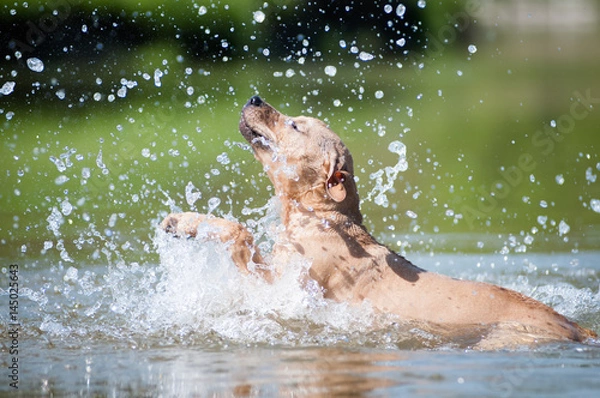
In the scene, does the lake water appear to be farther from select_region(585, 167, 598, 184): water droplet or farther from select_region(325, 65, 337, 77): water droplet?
select_region(585, 167, 598, 184): water droplet

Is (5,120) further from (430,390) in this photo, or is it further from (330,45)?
(430,390)

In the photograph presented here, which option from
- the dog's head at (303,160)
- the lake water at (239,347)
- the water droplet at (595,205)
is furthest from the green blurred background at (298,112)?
the lake water at (239,347)

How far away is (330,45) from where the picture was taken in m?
31.1

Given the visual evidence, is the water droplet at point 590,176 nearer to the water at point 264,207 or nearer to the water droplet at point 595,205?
the water at point 264,207

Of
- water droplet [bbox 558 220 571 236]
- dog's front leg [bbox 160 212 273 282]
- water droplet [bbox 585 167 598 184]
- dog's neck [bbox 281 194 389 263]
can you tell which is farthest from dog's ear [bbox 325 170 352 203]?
water droplet [bbox 585 167 598 184]

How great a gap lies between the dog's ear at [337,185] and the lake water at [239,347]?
0.53 m

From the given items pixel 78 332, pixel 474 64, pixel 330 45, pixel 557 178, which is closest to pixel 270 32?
pixel 330 45

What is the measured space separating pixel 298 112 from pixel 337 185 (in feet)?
48.3

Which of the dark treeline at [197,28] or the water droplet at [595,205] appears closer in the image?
the water droplet at [595,205]

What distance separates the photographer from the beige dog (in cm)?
702

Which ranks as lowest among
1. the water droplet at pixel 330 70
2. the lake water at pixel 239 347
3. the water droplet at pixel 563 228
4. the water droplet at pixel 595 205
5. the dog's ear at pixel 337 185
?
the lake water at pixel 239 347

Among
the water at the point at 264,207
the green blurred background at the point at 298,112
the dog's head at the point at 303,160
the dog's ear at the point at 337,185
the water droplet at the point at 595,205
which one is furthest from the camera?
the water droplet at the point at 595,205

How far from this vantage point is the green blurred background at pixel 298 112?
13023 mm

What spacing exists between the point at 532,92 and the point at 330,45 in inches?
264
